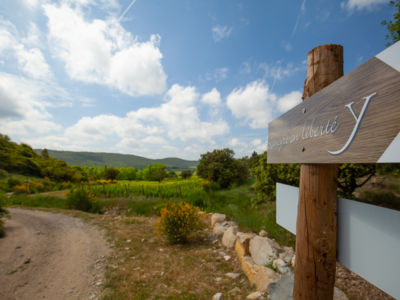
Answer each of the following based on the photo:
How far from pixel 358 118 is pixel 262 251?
129 inches

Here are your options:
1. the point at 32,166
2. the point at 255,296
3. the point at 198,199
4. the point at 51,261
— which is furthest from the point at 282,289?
the point at 32,166

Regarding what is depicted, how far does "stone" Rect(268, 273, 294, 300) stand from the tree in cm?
2162

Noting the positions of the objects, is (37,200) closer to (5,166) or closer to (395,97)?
(5,166)

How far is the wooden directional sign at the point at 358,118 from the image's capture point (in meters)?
0.82

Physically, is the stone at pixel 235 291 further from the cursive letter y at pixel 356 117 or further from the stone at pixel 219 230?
the cursive letter y at pixel 356 117

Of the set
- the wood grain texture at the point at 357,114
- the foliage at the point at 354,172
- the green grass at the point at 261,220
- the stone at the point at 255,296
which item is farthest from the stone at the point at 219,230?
the wood grain texture at the point at 357,114

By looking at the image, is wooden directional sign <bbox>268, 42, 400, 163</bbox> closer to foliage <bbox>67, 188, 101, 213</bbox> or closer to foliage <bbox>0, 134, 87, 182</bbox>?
foliage <bbox>67, 188, 101, 213</bbox>

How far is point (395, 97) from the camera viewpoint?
816 millimetres

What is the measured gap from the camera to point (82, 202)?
968 centimetres

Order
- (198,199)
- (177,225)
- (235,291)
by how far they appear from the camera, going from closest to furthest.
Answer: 1. (235,291)
2. (177,225)
3. (198,199)

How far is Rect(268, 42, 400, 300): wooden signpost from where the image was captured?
2.77 ft

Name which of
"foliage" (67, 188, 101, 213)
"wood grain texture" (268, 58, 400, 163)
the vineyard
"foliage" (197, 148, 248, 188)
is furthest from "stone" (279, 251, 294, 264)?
"foliage" (197, 148, 248, 188)

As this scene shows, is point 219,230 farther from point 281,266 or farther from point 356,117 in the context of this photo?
point 356,117

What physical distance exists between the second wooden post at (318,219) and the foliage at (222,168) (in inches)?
515
